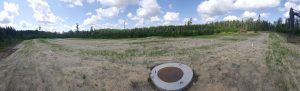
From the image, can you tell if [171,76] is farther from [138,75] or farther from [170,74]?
[138,75]

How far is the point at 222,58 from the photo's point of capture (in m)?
20.5

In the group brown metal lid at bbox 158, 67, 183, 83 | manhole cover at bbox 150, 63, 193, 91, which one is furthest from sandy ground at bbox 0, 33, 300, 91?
brown metal lid at bbox 158, 67, 183, 83

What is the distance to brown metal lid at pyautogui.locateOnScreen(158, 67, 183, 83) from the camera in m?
17.8

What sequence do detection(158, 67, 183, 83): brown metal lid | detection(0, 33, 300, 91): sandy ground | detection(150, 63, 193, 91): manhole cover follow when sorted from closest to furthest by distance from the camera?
detection(0, 33, 300, 91): sandy ground → detection(150, 63, 193, 91): manhole cover → detection(158, 67, 183, 83): brown metal lid

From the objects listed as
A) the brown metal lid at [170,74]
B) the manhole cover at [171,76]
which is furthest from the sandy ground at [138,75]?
the brown metal lid at [170,74]

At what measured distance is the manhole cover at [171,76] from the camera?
17188 mm

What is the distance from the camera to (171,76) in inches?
711

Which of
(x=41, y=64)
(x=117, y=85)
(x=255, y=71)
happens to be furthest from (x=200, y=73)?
(x=41, y=64)

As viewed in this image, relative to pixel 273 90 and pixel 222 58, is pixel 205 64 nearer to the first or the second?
pixel 222 58

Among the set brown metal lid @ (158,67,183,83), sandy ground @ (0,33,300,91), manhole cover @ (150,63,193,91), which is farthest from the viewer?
brown metal lid @ (158,67,183,83)

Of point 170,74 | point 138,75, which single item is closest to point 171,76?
point 170,74

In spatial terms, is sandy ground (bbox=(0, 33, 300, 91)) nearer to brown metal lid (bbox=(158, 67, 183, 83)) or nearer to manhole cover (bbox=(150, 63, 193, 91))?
manhole cover (bbox=(150, 63, 193, 91))

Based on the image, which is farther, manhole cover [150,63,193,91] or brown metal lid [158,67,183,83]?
brown metal lid [158,67,183,83]

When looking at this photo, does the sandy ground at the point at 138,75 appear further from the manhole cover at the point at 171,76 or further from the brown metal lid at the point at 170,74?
the brown metal lid at the point at 170,74
